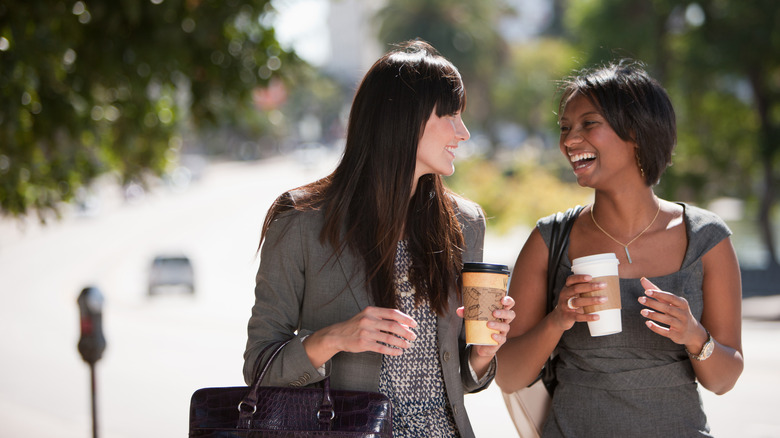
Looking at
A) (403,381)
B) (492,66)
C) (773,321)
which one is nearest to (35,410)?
(403,381)

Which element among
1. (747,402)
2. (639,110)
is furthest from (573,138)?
(747,402)

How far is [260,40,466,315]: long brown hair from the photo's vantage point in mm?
2203

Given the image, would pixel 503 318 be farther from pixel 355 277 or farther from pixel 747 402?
pixel 747 402

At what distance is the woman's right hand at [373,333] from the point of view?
6.26 ft

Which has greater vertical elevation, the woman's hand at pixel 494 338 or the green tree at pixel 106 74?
the green tree at pixel 106 74

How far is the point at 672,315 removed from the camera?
6.97ft

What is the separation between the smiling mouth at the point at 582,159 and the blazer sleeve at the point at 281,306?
2.82 ft

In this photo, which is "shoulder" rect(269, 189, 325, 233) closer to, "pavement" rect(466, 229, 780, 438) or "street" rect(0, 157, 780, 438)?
"street" rect(0, 157, 780, 438)

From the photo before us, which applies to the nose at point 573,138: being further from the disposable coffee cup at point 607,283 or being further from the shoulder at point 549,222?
the disposable coffee cup at point 607,283

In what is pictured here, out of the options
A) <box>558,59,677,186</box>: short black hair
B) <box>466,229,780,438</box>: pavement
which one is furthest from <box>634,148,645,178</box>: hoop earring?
<box>466,229,780,438</box>: pavement

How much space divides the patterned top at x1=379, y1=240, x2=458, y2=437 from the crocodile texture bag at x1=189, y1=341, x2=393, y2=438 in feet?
0.67

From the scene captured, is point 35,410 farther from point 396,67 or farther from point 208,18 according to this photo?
point 396,67

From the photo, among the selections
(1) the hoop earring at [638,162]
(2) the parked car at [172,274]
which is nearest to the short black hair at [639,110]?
(1) the hoop earring at [638,162]

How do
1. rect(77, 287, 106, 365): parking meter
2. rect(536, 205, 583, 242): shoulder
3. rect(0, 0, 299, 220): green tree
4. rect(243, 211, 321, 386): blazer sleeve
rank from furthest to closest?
rect(77, 287, 106, 365): parking meter → rect(0, 0, 299, 220): green tree → rect(536, 205, 583, 242): shoulder → rect(243, 211, 321, 386): blazer sleeve
